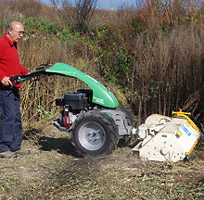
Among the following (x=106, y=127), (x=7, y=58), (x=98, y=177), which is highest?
(x=7, y=58)

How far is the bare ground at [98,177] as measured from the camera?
3.22m

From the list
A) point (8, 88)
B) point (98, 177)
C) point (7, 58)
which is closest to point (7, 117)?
point (8, 88)

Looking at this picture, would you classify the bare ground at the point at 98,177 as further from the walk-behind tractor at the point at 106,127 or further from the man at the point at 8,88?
the man at the point at 8,88

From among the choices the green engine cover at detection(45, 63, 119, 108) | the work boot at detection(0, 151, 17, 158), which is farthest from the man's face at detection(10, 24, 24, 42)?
the work boot at detection(0, 151, 17, 158)

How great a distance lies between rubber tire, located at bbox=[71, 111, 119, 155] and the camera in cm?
423

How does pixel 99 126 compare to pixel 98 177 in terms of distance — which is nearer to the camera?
pixel 98 177

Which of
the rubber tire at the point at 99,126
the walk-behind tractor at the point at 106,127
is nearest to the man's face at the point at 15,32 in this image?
the walk-behind tractor at the point at 106,127

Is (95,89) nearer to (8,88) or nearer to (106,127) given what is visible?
(106,127)

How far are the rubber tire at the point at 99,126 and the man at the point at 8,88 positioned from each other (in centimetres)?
89

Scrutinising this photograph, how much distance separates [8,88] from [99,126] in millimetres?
1341

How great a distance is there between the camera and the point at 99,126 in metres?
4.31

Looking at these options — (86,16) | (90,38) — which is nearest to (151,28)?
(90,38)

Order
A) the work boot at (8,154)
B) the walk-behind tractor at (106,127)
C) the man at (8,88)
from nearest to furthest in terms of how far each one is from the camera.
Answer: the walk-behind tractor at (106,127)
the man at (8,88)
the work boot at (8,154)

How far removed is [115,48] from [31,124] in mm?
3544
